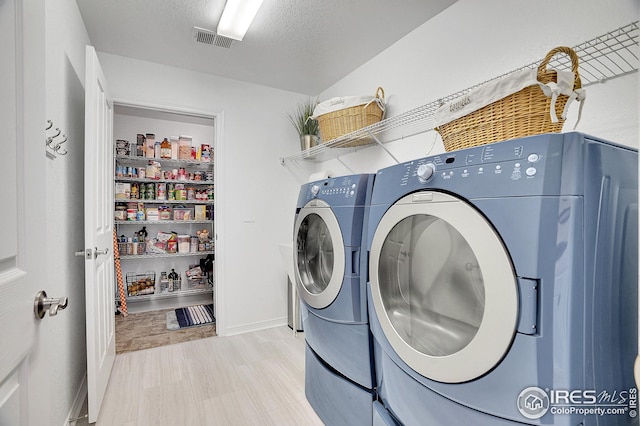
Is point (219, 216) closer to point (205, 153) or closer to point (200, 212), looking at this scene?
point (200, 212)

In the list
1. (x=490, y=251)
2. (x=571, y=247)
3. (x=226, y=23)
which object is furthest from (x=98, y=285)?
(x=571, y=247)

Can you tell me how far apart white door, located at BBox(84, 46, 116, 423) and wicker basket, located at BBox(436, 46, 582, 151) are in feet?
6.05

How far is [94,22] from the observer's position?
2.06 meters

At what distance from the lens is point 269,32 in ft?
7.12

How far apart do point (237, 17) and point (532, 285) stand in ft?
6.93

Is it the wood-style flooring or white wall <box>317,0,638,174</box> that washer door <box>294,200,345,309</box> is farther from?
the wood-style flooring

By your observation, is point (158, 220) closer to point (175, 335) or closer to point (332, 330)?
point (175, 335)

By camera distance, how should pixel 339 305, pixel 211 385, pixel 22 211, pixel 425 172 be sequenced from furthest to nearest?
pixel 211 385 → pixel 339 305 → pixel 425 172 → pixel 22 211

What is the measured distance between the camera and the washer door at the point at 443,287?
30.1 inches

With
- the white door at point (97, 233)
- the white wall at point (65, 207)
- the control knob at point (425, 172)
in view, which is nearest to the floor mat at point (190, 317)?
the white door at point (97, 233)

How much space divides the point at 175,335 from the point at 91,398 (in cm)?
131

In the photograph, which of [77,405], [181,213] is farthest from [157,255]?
[77,405]

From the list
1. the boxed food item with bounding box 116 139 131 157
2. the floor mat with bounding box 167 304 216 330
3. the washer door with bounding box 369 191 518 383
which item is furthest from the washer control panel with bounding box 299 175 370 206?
the boxed food item with bounding box 116 139 131 157

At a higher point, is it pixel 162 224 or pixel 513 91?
pixel 513 91
